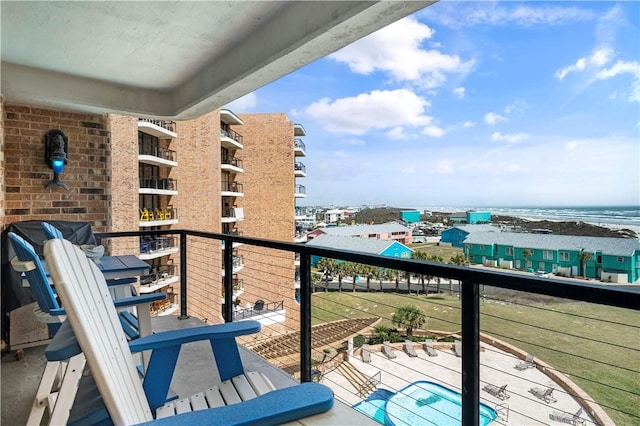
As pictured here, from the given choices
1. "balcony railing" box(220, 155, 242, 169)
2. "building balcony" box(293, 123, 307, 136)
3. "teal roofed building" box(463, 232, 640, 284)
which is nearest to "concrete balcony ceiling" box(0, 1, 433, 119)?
"teal roofed building" box(463, 232, 640, 284)

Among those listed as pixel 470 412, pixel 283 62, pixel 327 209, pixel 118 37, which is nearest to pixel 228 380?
pixel 470 412

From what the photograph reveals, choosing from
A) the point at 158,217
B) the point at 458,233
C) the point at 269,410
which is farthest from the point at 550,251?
the point at 158,217

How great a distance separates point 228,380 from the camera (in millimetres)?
1513

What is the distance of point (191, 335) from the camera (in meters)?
1.38

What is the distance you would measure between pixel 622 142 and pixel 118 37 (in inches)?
1552

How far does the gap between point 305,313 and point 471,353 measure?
3.80 ft

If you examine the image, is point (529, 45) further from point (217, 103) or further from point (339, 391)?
point (217, 103)

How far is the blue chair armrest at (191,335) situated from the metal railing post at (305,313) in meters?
0.83

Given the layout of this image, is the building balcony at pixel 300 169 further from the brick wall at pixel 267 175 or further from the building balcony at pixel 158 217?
the building balcony at pixel 158 217

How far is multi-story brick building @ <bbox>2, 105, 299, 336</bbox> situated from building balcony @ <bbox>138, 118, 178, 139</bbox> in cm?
5

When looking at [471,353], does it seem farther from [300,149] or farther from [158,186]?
[300,149]

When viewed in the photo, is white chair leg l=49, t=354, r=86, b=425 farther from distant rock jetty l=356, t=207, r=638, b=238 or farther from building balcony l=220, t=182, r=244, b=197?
building balcony l=220, t=182, r=244, b=197

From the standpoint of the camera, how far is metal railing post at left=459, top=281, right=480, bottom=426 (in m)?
1.45

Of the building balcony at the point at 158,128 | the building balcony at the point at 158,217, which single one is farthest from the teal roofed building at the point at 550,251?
the building balcony at the point at 158,128
